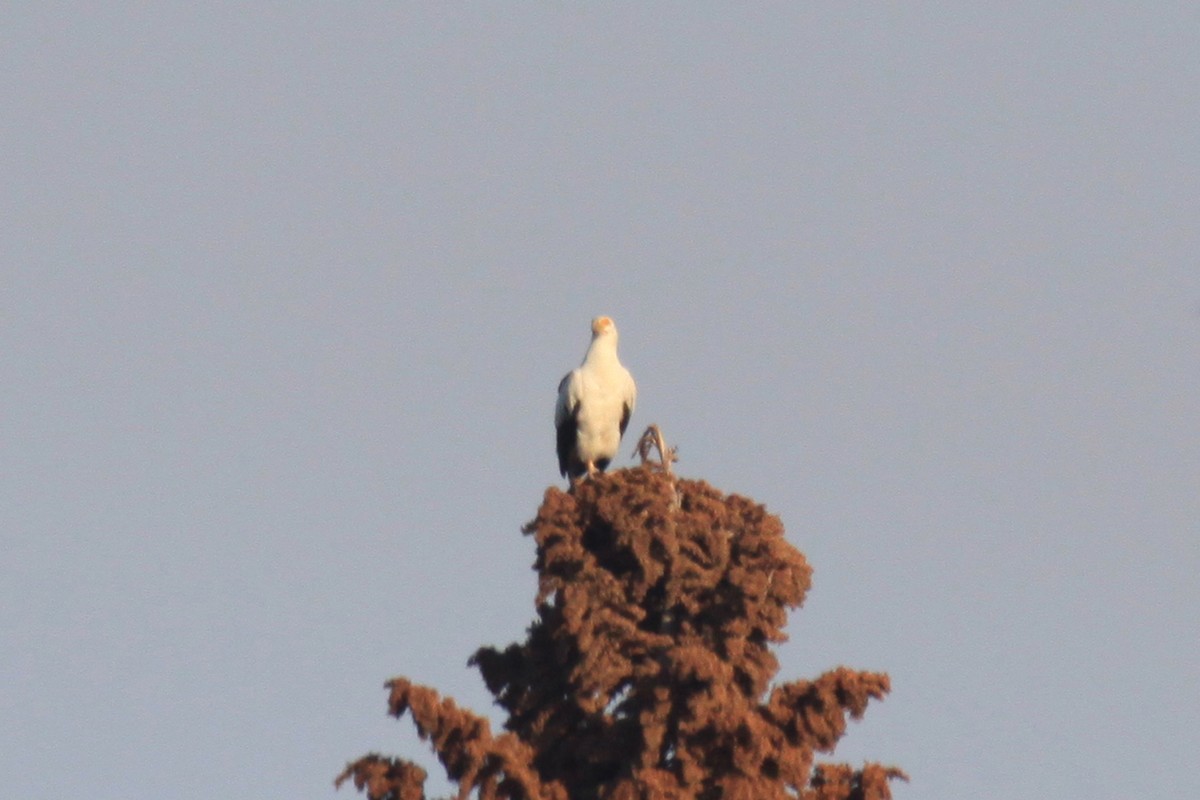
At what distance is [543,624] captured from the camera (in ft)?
50.2

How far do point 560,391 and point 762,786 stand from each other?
768cm

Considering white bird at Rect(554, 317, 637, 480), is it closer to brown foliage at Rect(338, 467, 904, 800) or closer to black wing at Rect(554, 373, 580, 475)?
black wing at Rect(554, 373, 580, 475)

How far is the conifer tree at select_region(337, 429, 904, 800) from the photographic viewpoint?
14266mm

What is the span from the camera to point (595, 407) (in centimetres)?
2102

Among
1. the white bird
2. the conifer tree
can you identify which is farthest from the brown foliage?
the white bird

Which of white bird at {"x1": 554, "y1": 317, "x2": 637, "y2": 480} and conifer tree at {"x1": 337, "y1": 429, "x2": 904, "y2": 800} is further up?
white bird at {"x1": 554, "y1": 317, "x2": 637, "y2": 480}

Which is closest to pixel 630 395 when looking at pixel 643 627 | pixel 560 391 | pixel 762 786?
pixel 560 391

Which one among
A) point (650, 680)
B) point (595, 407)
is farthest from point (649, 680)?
point (595, 407)

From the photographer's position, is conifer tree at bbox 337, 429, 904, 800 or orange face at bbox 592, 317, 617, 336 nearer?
conifer tree at bbox 337, 429, 904, 800

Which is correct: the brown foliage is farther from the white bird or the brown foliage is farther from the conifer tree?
the white bird

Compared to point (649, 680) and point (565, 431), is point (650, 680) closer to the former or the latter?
point (649, 680)

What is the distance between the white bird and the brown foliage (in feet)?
17.0

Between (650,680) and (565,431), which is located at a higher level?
(565,431)

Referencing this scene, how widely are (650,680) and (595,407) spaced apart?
260 inches
